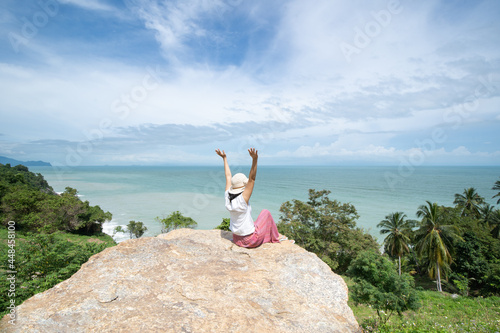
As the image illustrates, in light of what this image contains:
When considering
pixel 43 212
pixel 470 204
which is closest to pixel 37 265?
pixel 43 212

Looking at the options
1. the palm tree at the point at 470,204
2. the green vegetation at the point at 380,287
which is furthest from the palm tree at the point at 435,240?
the palm tree at the point at 470,204

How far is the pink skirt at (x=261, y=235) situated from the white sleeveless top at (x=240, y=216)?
151mm

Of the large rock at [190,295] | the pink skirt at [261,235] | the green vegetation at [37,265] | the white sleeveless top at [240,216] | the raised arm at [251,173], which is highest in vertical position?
the raised arm at [251,173]

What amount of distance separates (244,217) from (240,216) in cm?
9

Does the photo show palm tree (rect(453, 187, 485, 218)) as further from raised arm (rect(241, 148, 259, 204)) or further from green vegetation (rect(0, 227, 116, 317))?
green vegetation (rect(0, 227, 116, 317))

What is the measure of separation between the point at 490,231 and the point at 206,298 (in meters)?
41.1

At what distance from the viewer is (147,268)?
4102 millimetres

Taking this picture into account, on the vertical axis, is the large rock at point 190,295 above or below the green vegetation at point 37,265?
above

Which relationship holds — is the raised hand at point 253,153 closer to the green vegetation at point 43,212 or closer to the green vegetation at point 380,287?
the green vegetation at point 380,287

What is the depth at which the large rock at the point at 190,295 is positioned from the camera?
114 inches

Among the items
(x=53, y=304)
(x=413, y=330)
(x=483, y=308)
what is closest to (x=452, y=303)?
(x=483, y=308)

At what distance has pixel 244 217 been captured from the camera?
4.99 m

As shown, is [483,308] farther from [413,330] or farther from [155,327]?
[155,327]

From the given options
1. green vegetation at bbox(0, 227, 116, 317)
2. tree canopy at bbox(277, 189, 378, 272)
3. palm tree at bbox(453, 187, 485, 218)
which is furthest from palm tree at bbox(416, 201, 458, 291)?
green vegetation at bbox(0, 227, 116, 317)
